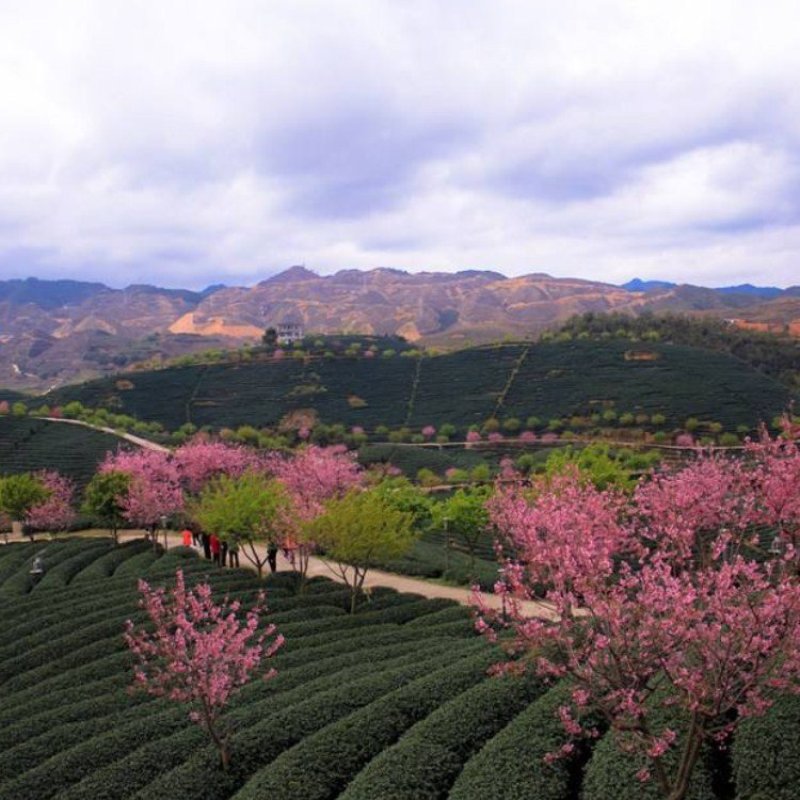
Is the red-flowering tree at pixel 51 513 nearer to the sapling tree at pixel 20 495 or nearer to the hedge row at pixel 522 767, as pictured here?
the sapling tree at pixel 20 495

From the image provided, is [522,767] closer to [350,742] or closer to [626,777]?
[626,777]

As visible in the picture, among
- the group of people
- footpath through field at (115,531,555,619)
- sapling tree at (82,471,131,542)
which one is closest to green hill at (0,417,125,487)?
sapling tree at (82,471,131,542)

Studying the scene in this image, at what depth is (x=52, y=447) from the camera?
250ft

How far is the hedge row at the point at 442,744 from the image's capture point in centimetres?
1081

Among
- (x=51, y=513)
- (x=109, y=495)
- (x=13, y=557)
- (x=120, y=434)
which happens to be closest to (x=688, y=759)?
(x=109, y=495)

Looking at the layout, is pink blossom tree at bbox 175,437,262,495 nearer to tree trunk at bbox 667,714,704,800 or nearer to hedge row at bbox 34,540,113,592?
hedge row at bbox 34,540,113,592

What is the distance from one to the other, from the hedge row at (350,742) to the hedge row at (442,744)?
2.08ft

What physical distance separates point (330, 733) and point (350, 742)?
1.34 ft

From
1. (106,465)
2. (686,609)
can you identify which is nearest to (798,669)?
(686,609)

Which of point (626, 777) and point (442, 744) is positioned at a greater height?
point (626, 777)

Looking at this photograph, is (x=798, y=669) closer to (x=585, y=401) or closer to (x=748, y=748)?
(x=748, y=748)

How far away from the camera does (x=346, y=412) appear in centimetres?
10725

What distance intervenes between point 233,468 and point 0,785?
37657 millimetres

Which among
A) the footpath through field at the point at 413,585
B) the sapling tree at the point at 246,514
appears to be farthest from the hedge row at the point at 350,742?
Result: the sapling tree at the point at 246,514
